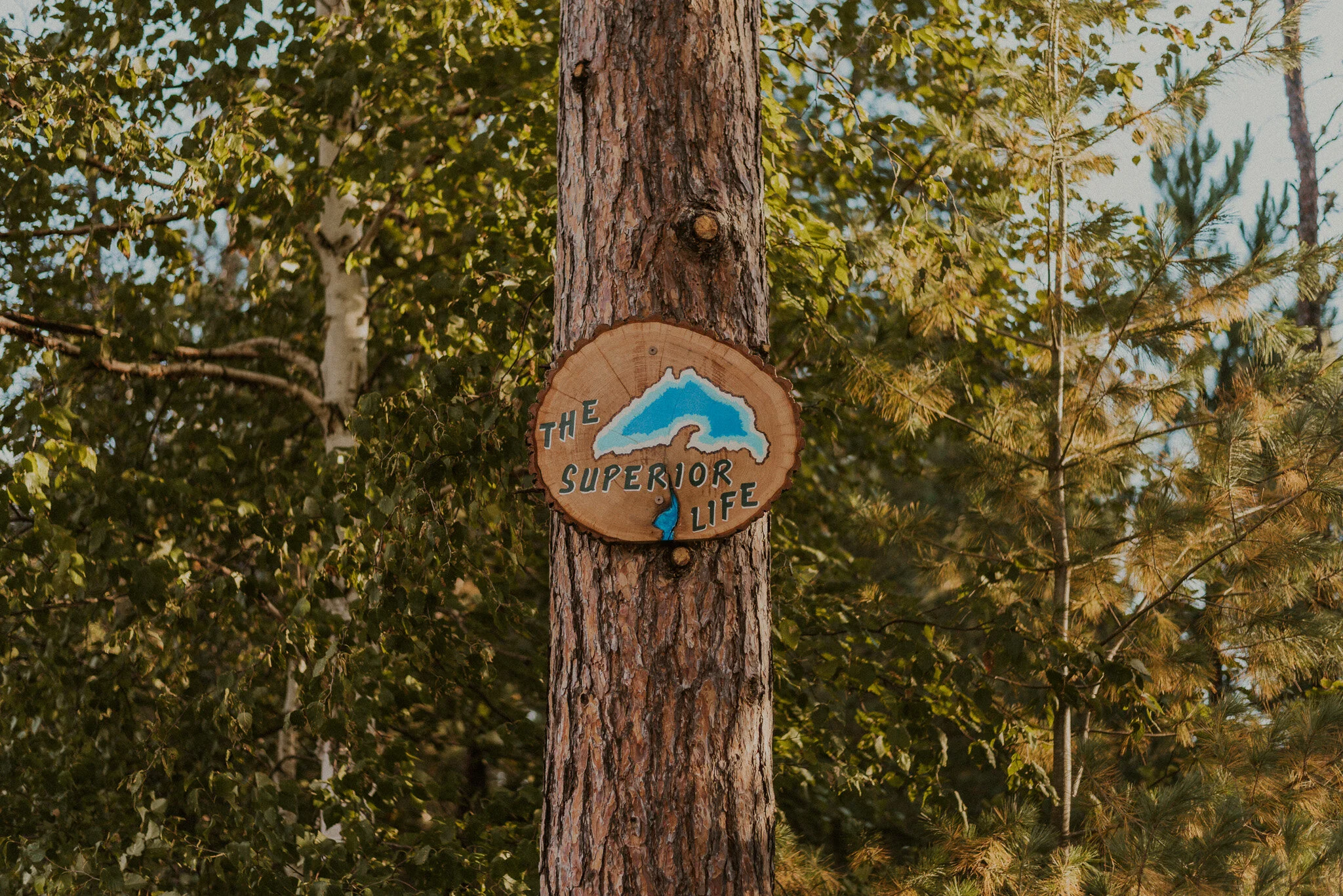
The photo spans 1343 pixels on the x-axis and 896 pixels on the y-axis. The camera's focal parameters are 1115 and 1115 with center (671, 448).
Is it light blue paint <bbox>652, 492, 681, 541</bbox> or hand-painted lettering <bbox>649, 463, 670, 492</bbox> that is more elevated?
hand-painted lettering <bbox>649, 463, 670, 492</bbox>

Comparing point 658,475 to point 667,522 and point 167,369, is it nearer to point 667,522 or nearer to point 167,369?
point 667,522

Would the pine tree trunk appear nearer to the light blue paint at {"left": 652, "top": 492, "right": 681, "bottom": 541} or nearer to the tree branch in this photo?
Result: the light blue paint at {"left": 652, "top": 492, "right": 681, "bottom": 541}

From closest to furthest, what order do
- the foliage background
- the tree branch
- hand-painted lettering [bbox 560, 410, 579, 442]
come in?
1. hand-painted lettering [bbox 560, 410, 579, 442]
2. the foliage background
3. the tree branch

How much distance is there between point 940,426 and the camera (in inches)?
165

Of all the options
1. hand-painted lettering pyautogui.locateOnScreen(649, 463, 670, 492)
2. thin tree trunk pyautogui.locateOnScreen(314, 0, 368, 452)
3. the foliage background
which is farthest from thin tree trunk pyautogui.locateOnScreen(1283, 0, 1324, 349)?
hand-painted lettering pyautogui.locateOnScreen(649, 463, 670, 492)

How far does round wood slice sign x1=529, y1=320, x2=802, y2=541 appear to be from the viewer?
1.81m

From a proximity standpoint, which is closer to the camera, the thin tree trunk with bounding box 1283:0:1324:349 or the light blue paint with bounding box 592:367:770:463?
the light blue paint with bounding box 592:367:770:463

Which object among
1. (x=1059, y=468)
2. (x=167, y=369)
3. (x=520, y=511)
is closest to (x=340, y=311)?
(x=167, y=369)

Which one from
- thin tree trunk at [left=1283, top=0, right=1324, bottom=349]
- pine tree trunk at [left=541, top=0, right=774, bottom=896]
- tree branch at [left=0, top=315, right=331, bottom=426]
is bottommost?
pine tree trunk at [left=541, top=0, right=774, bottom=896]

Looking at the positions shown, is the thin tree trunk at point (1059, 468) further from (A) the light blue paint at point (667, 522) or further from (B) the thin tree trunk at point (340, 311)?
(B) the thin tree trunk at point (340, 311)

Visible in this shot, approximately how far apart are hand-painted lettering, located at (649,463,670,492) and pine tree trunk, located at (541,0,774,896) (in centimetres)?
10

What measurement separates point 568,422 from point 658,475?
0.19 m

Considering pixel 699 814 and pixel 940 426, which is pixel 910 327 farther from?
pixel 699 814

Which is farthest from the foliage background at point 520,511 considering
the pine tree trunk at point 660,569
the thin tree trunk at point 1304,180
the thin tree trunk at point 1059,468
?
the thin tree trunk at point 1304,180
